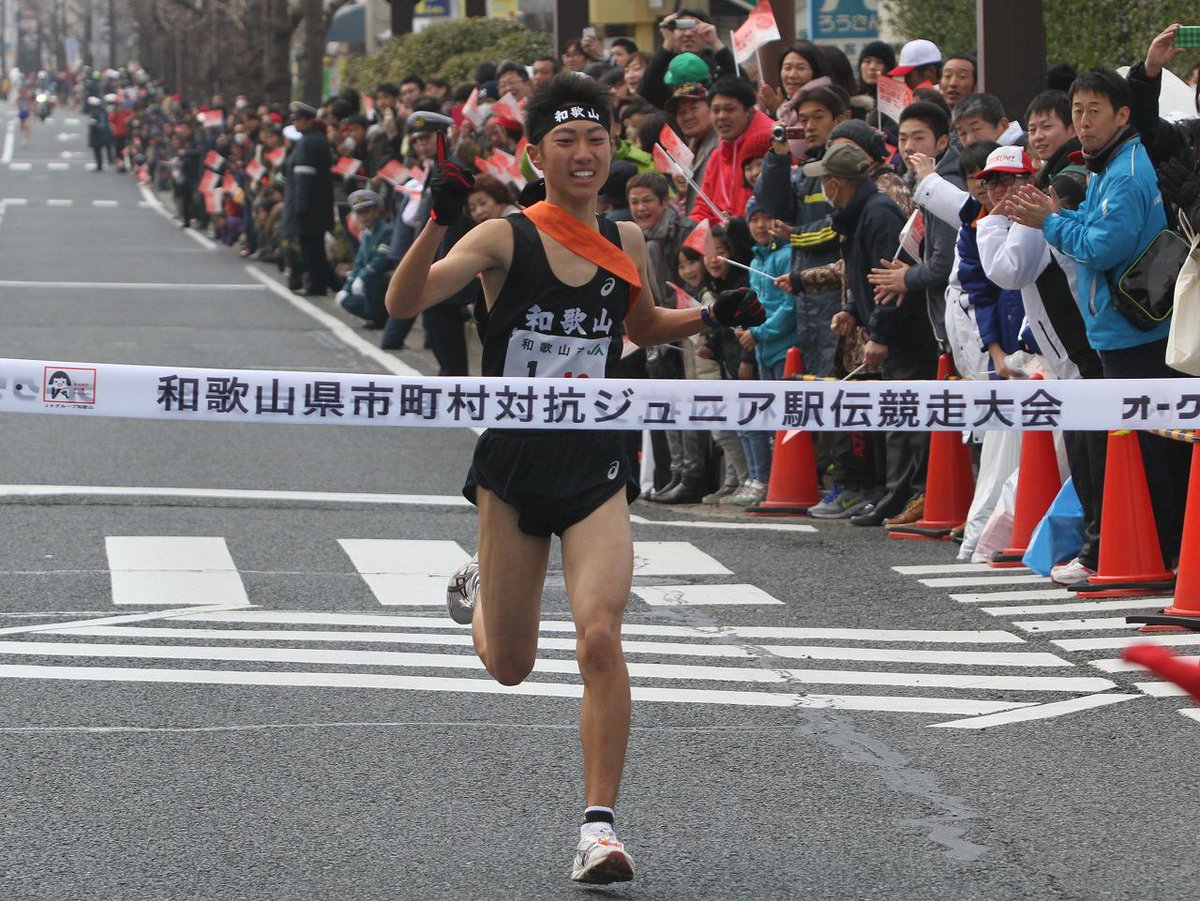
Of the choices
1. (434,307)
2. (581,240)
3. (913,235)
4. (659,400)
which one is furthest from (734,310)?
(434,307)

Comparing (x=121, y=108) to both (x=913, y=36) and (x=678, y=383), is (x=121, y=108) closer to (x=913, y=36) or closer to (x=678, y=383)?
(x=913, y=36)

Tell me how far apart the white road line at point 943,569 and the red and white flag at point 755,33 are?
5.64m

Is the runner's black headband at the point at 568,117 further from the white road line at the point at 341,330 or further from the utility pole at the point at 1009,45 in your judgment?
the white road line at the point at 341,330

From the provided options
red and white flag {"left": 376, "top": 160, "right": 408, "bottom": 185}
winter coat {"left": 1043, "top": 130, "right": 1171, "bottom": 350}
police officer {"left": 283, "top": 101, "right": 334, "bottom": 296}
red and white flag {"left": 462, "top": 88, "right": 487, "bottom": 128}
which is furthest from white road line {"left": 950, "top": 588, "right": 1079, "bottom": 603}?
police officer {"left": 283, "top": 101, "right": 334, "bottom": 296}

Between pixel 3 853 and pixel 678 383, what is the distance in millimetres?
2258

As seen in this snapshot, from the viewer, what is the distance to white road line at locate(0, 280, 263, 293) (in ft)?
91.1

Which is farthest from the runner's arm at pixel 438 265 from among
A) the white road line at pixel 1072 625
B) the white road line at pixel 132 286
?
the white road line at pixel 132 286

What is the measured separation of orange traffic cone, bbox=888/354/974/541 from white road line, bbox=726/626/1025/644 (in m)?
2.50

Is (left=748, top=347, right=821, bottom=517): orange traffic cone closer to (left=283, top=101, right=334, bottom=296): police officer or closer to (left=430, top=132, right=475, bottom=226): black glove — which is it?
(left=430, top=132, right=475, bottom=226): black glove

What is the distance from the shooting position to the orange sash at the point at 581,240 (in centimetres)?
580

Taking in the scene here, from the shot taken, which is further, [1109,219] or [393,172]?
[393,172]

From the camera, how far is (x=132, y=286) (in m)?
28.2

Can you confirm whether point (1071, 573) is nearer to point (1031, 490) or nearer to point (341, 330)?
point (1031, 490)

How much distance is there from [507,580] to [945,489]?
6.00m
